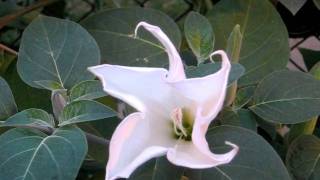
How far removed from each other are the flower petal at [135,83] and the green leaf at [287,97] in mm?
169

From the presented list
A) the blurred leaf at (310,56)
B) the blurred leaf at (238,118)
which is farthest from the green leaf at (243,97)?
the blurred leaf at (310,56)

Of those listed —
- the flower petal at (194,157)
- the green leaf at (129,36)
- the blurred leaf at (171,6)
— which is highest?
the flower petal at (194,157)

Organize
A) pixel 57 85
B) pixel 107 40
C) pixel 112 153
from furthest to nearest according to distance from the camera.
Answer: pixel 107 40
pixel 57 85
pixel 112 153

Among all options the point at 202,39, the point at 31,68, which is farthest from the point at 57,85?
the point at 202,39

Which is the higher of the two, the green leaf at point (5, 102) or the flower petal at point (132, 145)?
the flower petal at point (132, 145)

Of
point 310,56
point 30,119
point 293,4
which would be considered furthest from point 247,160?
point 310,56

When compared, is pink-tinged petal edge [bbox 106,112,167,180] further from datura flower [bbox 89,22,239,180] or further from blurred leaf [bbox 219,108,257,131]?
blurred leaf [bbox 219,108,257,131]

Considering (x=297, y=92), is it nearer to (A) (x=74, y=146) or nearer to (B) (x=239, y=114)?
(B) (x=239, y=114)

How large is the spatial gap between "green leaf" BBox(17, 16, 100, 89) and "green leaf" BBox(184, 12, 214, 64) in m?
0.10

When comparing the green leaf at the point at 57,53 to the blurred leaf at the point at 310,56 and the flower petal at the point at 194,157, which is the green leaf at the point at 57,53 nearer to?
the flower petal at the point at 194,157

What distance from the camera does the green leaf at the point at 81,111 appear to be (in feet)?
1.75

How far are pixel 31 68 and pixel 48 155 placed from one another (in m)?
0.13

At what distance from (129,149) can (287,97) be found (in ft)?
0.73

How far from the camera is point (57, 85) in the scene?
1.92 ft
